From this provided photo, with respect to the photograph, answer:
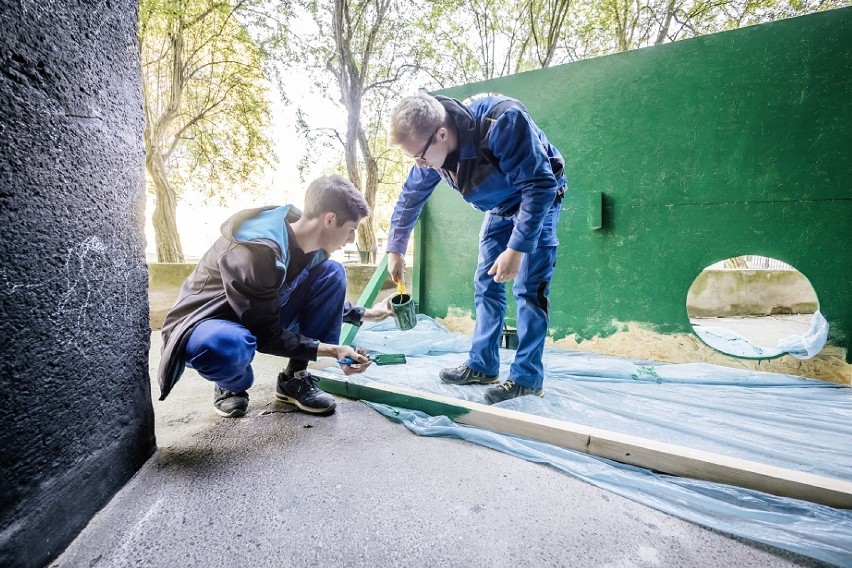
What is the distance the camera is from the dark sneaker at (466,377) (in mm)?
Result: 2186

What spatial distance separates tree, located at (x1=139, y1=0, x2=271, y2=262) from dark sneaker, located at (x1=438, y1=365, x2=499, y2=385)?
7811mm

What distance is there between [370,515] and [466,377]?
4.21ft

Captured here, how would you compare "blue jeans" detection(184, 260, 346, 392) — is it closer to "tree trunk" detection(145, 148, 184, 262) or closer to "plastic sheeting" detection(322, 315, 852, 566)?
"plastic sheeting" detection(322, 315, 852, 566)

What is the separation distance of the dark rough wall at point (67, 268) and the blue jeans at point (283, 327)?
0.60 feet

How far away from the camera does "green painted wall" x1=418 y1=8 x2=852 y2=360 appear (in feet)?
7.67

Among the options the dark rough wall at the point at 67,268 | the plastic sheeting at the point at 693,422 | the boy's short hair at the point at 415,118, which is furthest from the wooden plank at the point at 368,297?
the dark rough wall at the point at 67,268

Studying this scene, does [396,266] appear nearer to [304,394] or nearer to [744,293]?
[304,394]

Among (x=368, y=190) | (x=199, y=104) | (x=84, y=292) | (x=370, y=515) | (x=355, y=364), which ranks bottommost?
(x=370, y=515)

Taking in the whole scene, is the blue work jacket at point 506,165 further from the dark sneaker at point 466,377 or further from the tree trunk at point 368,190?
the tree trunk at point 368,190

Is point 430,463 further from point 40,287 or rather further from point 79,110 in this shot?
point 79,110

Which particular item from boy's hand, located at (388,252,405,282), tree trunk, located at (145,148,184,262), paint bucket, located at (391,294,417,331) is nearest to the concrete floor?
paint bucket, located at (391,294,417,331)

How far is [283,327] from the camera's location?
1.61 meters

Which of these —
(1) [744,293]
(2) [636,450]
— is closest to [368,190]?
(2) [636,450]

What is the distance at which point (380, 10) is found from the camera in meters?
7.38
